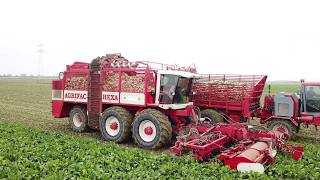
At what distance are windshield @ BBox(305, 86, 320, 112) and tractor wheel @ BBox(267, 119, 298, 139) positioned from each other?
0.98 m

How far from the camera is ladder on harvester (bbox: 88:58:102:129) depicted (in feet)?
40.4

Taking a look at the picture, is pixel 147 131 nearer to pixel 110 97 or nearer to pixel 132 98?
pixel 132 98

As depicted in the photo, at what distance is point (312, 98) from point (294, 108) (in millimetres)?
779

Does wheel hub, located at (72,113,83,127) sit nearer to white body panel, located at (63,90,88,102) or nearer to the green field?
white body panel, located at (63,90,88,102)

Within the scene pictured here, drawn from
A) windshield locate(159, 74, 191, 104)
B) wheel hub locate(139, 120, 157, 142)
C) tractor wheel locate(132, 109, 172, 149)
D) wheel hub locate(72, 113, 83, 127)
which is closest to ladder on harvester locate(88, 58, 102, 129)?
wheel hub locate(72, 113, 83, 127)

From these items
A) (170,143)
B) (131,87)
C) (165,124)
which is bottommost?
(170,143)

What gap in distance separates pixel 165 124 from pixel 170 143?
1231 mm

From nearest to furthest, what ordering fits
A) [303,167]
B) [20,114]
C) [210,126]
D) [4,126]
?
1. [303,167]
2. [210,126]
3. [4,126]
4. [20,114]

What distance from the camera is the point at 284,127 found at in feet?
40.6

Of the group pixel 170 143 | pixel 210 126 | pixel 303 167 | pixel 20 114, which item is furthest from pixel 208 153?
pixel 20 114

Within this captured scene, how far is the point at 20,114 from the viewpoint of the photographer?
59.0ft

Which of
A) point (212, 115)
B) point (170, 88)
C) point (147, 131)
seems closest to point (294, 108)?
point (212, 115)

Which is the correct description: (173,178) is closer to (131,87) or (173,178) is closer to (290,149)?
(290,149)

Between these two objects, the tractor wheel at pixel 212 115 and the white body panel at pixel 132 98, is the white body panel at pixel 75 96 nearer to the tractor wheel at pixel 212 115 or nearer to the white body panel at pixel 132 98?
the white body panel at pixel 132 98
